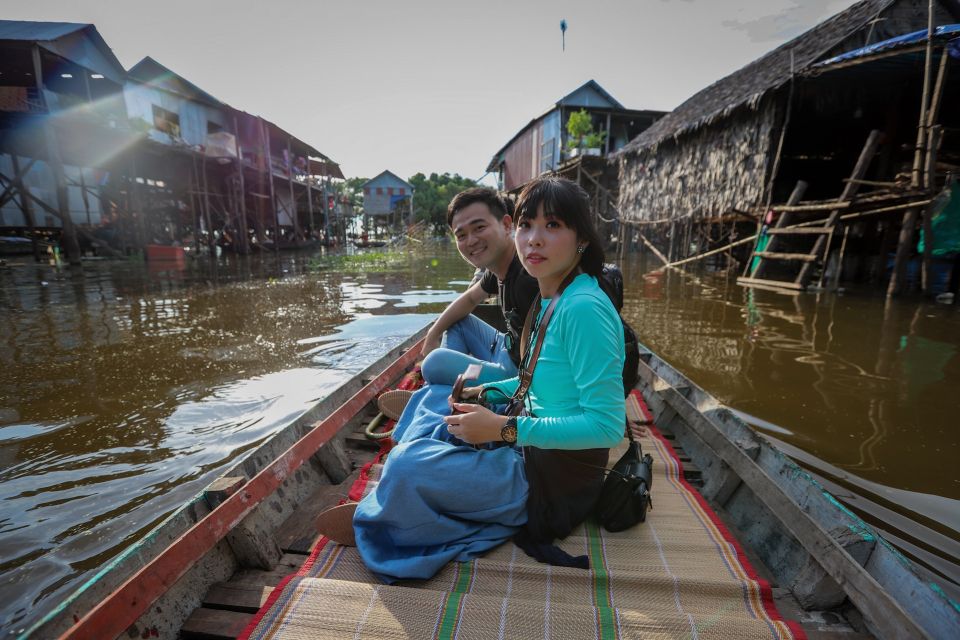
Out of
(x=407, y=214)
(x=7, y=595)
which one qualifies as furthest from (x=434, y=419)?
(x=407, y=214)

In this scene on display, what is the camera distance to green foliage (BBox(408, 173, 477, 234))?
1639 inches

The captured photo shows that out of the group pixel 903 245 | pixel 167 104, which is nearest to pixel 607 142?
pixel 903 245

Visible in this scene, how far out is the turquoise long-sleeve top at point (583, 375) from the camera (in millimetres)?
1449

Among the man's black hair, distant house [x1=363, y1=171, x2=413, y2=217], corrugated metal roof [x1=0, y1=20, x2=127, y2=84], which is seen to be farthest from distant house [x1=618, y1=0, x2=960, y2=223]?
distant house [x1=363, y1=171, x2=413, y2=217]

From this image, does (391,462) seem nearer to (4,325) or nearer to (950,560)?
(950,560)

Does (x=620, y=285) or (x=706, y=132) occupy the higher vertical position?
(x=706, y=132)

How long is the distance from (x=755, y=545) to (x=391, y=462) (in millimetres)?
1658

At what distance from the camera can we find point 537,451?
1715 millimetres

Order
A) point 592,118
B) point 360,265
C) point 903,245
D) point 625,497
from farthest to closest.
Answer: point 592,118 < point 360,265 < point 903,245 < point 625,497

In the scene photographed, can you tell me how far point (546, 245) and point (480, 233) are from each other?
120 cm

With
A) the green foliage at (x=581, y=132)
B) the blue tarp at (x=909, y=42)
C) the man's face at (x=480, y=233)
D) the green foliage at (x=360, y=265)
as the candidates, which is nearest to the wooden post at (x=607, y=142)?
the green foliage at (x=581, y=132)

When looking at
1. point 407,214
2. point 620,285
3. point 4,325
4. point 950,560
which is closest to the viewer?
point 950,560

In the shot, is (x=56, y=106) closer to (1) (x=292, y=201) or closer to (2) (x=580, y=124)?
(1) (x=292, y=201)

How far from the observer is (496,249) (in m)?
2.78
